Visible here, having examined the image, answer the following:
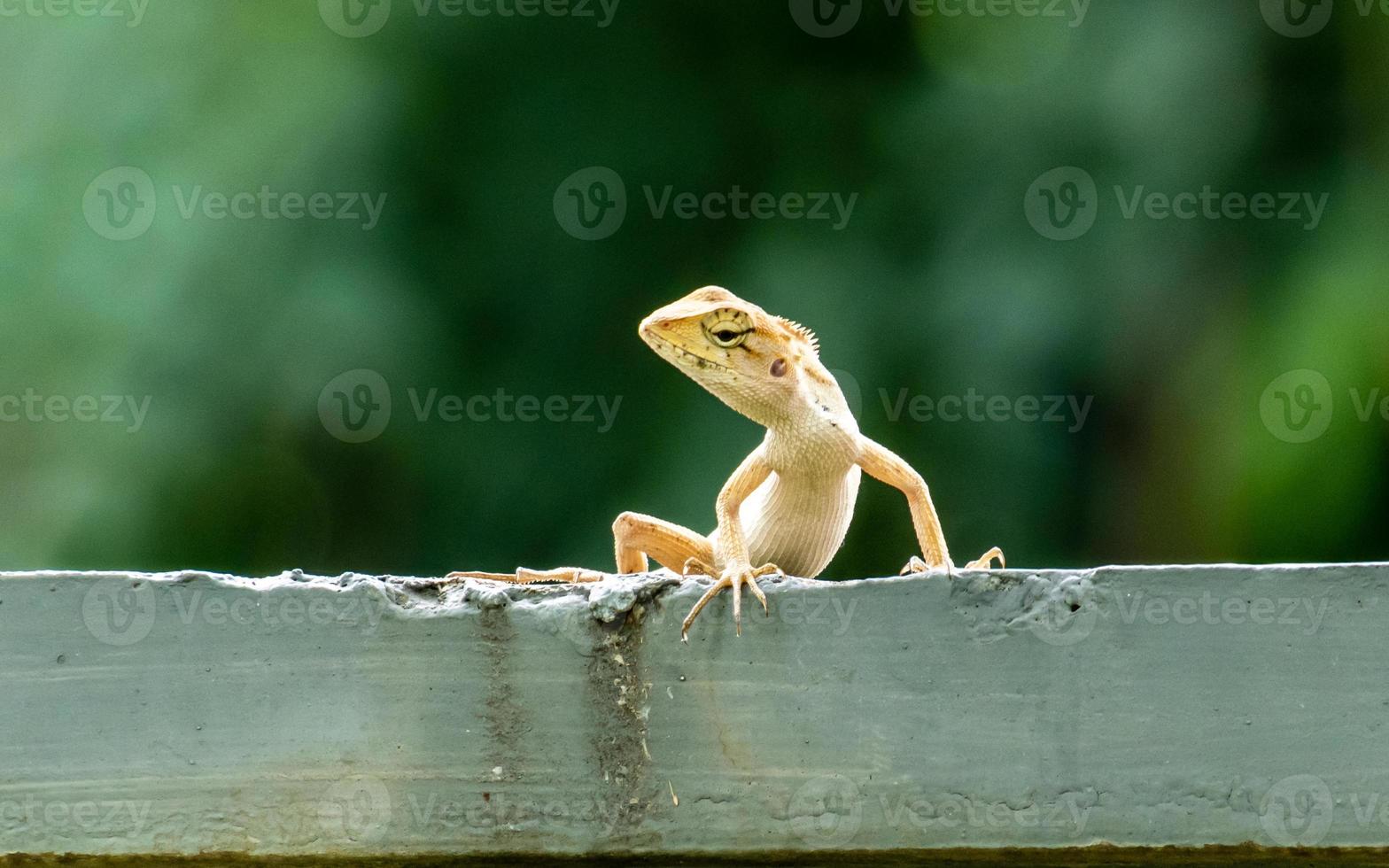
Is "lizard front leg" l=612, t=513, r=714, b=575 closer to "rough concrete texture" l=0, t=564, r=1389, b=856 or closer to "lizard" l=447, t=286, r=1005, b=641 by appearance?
"lizard" l=447, t=286, r=1005, b=641

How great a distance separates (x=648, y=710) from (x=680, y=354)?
0.65 m

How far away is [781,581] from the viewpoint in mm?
2082

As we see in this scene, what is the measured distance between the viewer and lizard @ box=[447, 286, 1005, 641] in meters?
2.42

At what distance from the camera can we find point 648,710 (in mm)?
2037

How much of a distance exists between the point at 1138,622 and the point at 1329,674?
0.26m

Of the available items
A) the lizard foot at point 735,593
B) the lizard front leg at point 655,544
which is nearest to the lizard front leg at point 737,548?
the lizard foot at point 735,593

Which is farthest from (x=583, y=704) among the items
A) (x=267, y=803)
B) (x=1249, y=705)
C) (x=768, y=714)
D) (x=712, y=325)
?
(x=1249, y=705)

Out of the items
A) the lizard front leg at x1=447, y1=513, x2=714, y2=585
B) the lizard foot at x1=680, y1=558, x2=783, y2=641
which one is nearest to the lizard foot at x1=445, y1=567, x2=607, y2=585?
the lizard front leg at x1=447, y1=513, x2=714, y2=585

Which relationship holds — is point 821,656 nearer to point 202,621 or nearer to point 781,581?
point 781,581

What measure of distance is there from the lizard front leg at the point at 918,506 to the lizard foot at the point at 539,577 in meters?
0.52

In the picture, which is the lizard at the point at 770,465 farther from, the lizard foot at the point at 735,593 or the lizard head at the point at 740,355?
the lizard foot at the point at 735,593

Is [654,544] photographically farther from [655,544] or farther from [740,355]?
[740,355]

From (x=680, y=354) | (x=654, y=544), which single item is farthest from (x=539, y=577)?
(x=680, y=354)

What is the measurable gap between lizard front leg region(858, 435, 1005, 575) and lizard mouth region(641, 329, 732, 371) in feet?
1.04
